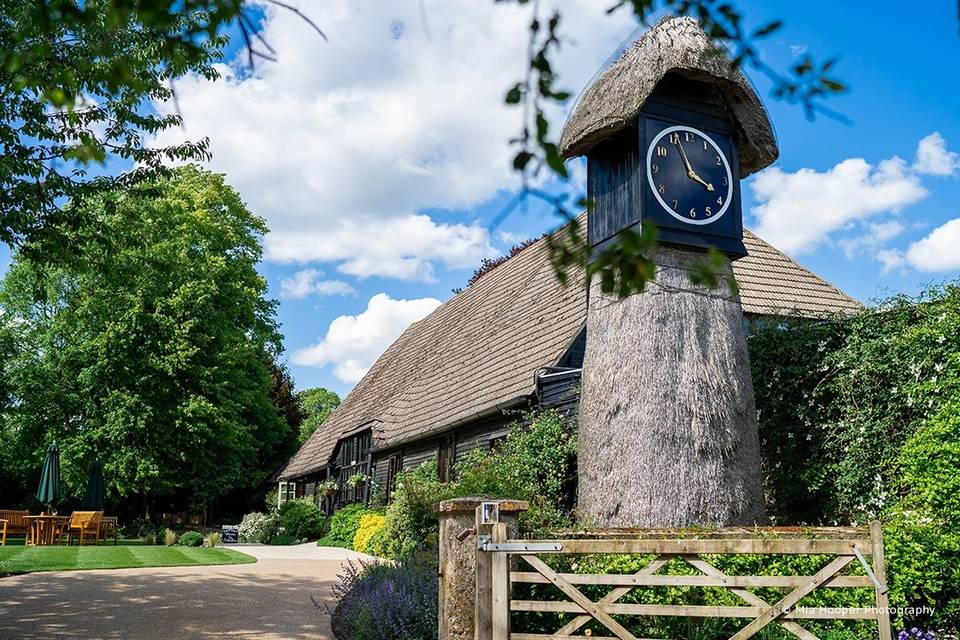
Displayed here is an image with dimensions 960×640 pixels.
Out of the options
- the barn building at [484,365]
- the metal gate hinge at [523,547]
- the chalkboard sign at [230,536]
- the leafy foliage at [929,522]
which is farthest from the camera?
the chalkboard sign at [230,536]

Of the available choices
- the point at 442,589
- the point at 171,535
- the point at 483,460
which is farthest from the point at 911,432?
the point at 171,535

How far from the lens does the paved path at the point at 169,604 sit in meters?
7.72

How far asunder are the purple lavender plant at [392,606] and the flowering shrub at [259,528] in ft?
53.3

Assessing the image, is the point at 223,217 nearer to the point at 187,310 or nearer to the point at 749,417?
the point at 187,310

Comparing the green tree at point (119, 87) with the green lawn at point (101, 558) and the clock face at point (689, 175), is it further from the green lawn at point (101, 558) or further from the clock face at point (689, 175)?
the green lawn at point (101, 558)

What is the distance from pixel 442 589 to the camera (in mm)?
6012

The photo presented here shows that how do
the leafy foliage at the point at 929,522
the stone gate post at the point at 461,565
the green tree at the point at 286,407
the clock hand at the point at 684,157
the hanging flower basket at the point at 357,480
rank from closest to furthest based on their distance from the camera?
the stone gate post at the point at 461,565, the leafy foliage at the point at 929,522, the clock hand at the point at 684,157, the hanging flower basket at the point at 357,480, the green tree at the point at 286,407

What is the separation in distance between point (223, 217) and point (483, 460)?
20691 millimetres

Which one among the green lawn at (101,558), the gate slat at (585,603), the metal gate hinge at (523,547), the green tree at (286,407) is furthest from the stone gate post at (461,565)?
the green tree at (286,407)

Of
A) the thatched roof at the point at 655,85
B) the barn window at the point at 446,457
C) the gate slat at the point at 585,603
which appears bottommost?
the gate slat at the point at 585,603

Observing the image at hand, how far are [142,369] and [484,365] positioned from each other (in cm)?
1409

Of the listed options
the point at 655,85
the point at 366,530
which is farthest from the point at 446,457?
the point at 655,85

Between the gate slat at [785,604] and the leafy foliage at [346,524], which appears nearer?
→ the gate slat at [785,604]

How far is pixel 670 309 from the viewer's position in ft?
29.5
